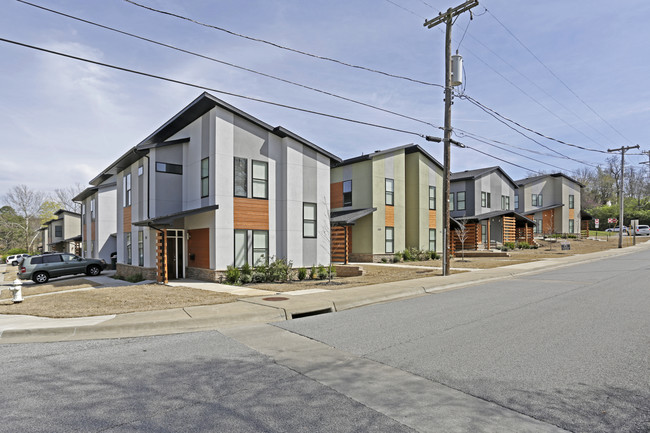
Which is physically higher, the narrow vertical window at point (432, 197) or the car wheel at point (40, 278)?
the narrow vertical window at point (432, 197)

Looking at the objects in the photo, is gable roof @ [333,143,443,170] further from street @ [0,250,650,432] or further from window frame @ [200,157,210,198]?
street @ [0,250,650,432]

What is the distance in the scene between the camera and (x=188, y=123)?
65.4 ft

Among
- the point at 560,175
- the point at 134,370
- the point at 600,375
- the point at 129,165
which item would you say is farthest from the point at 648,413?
the point at 560,175

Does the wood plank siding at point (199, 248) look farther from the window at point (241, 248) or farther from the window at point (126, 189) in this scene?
the window at point (126, 189)

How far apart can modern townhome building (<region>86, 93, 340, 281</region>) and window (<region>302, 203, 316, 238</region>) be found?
1.9 inches

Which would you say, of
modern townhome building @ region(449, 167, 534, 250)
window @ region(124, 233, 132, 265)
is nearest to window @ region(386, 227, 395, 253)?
modern townhome building @ region(449, 167, 534, 250)

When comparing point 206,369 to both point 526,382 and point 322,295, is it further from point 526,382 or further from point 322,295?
point 322,295

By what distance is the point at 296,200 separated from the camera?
64.3 feet

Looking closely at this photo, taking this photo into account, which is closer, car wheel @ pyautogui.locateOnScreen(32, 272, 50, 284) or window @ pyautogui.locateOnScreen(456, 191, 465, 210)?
car wheel @ pyautogui.locateOnScreen(32, 272, 50, 284)

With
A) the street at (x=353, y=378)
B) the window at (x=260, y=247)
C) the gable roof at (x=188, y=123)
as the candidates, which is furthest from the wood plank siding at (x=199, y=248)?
the street at (x=353, y=378)

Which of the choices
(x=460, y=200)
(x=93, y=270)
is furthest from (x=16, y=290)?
(x=460, y=200)

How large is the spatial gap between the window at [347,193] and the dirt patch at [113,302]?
59.0 feet

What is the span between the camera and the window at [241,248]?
701 inches

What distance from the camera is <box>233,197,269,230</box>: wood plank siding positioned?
1780 centimetres
